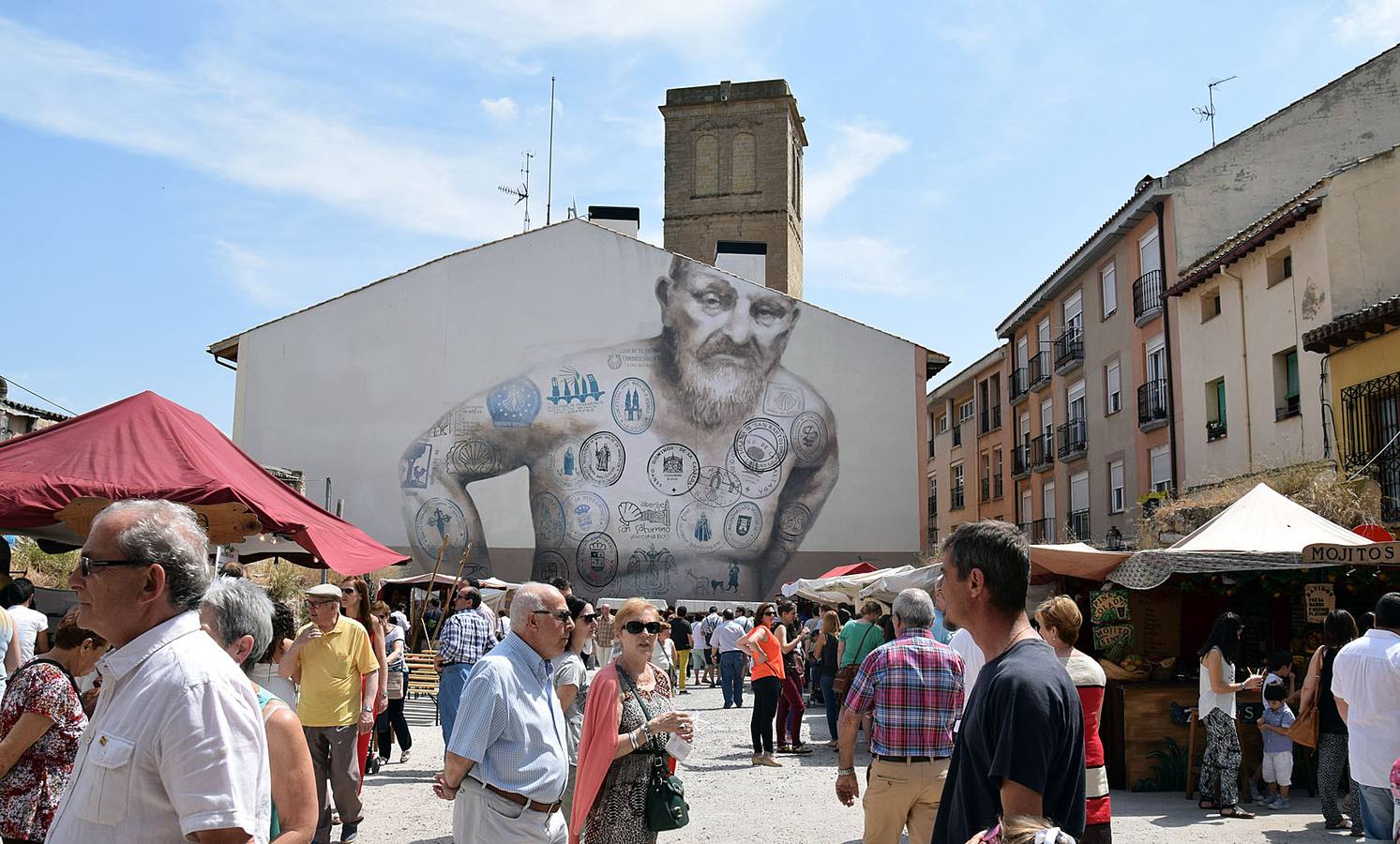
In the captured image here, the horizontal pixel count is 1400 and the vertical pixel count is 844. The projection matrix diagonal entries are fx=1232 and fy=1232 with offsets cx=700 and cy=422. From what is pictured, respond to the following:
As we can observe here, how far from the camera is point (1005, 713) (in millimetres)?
2938

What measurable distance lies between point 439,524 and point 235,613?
1246 inches

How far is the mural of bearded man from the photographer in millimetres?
34656

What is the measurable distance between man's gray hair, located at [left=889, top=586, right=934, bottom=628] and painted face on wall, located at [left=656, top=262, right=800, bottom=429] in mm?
28095

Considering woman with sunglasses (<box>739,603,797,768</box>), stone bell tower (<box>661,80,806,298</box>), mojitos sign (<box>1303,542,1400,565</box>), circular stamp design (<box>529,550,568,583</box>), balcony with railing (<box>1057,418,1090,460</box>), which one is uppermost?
stone bell tower (<box>661,80,806,298</box>)

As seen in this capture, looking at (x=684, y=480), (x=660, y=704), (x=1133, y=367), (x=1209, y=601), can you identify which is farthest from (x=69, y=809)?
(x=684, y=480)

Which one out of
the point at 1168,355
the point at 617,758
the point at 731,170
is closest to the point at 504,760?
the point at 617,758

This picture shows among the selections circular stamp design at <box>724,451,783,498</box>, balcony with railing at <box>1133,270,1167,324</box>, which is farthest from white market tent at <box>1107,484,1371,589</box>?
circular stamp design at <box>724,451,783,498</box>

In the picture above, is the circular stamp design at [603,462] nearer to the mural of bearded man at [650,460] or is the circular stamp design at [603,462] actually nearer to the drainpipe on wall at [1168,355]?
the mural of bearded man at [650,460]

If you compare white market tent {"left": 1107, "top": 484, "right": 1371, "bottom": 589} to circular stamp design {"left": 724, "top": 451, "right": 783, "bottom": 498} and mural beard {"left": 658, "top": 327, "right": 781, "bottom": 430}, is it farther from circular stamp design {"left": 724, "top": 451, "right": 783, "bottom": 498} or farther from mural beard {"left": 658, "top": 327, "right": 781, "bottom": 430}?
mural beard {"left": 658, "top": 327, "right": 781, "bottom": 430}

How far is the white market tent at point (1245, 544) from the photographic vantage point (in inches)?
447

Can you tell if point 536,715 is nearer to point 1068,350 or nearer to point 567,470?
point 567,470

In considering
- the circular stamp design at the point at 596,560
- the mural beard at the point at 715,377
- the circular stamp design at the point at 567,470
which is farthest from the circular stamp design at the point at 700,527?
the circular stamp design at the point at 567,470

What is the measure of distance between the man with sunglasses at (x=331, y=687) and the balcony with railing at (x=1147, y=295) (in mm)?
23496

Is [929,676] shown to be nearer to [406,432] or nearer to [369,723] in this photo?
[369,723]
